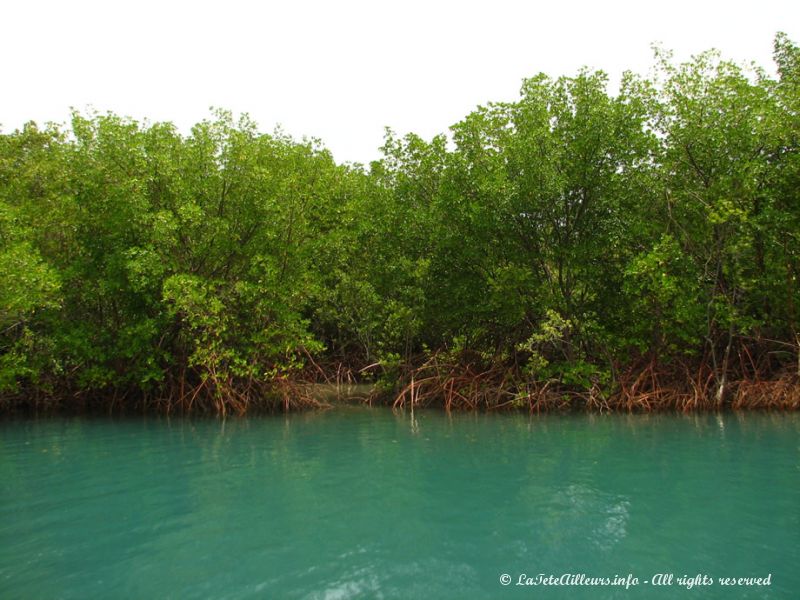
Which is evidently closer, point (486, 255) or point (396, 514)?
point (396, 514)

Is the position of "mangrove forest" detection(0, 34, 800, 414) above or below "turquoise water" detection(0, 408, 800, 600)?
above

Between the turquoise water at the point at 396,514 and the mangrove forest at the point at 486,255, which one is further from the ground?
the mangrove forest at the point at 486,255

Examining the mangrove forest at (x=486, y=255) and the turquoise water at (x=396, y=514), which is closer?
the turquoise water at (x=396, y=514)

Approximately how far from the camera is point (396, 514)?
6.30 meters

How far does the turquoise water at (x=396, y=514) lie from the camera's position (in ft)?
15.2

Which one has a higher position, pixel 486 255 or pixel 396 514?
pixel 486 255

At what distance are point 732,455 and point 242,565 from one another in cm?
789

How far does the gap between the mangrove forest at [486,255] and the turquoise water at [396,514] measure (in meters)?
3.51

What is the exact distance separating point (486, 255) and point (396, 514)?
34.3ft

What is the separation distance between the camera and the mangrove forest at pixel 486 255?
13.6 metres

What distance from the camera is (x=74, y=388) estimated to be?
635 inches

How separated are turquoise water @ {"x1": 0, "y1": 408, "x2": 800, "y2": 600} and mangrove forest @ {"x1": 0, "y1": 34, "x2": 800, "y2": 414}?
351 cm

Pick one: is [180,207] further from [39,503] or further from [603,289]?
[603,289]

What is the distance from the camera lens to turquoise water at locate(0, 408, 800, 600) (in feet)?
15.2
